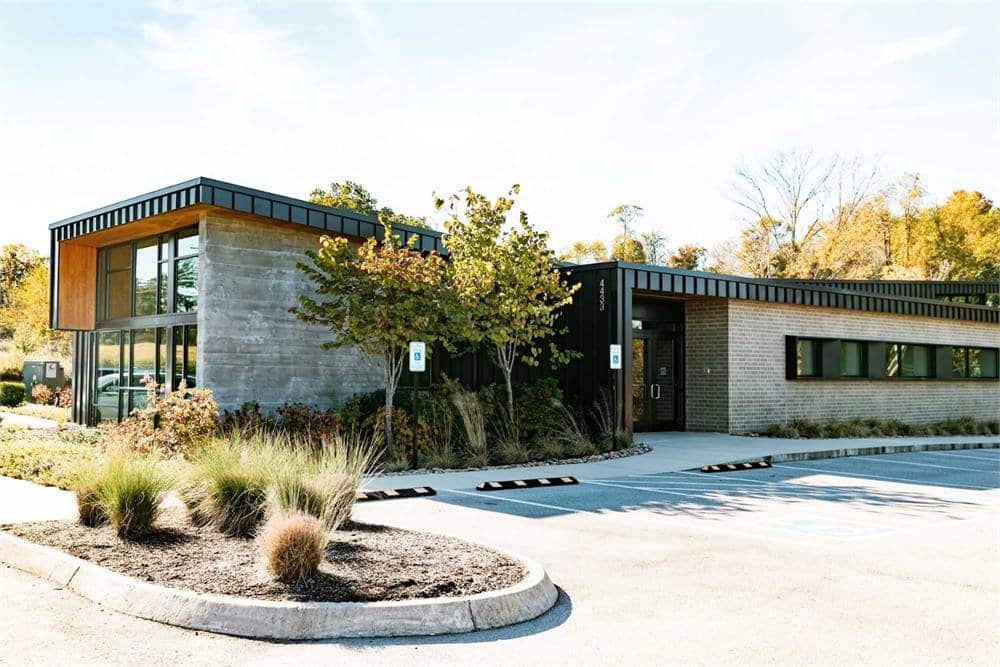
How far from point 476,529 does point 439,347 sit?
407 inches

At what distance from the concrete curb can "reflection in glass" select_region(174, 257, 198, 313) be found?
36.5ft

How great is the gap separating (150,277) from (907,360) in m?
20.1

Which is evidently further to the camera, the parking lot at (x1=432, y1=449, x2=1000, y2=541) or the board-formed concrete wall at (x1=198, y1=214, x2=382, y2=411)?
the board-formed concrete wall at (x1=198, y1=214, x2=382, y2=411)

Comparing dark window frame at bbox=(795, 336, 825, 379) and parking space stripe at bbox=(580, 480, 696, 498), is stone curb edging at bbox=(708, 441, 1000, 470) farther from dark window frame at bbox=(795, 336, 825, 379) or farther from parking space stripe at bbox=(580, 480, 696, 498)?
dark window frame at bbox=(795, 336, 825, 379)

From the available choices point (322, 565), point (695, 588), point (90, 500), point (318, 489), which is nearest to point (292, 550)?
point (322, 565)

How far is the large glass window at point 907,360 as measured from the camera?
960 inches

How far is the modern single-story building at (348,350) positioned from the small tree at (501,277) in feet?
4.60

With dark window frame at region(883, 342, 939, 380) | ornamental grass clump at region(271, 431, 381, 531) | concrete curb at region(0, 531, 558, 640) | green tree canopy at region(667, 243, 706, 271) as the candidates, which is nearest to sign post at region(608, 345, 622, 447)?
ornamental grass clump at region(271, 431, 381, 531)

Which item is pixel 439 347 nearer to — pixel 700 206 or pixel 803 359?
pixel 803 359

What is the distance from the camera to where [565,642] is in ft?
17.1

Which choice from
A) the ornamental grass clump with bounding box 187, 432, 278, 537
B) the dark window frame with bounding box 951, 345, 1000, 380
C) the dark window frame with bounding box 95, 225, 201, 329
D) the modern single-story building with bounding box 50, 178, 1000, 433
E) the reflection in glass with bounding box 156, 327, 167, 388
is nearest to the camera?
the ornamental grass clump with bounding box 187, 432, 278, 537

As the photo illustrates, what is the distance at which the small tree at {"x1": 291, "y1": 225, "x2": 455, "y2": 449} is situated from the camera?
14.0 m

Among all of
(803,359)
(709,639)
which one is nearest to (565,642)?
(709,639)

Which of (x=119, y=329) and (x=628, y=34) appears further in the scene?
(x=119, y=329)
